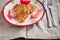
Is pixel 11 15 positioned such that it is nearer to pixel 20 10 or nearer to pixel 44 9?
pixel 20 10

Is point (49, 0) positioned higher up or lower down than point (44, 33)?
higher up

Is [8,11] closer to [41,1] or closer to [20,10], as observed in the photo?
[20,10]

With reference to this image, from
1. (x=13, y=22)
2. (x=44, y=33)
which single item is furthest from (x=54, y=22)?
(x=13, y=22)

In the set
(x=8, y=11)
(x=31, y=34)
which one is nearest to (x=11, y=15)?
(x=8, y=11)

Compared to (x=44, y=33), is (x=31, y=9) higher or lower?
higher

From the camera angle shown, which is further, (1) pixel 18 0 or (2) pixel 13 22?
(1) pixel 18 0

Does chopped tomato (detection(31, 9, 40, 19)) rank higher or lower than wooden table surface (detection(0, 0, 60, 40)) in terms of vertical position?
higher

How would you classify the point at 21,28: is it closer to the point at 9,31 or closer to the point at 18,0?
the point at 9,31

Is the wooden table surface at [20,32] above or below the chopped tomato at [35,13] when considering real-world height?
below

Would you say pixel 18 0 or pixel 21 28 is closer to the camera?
pixel 21 28
